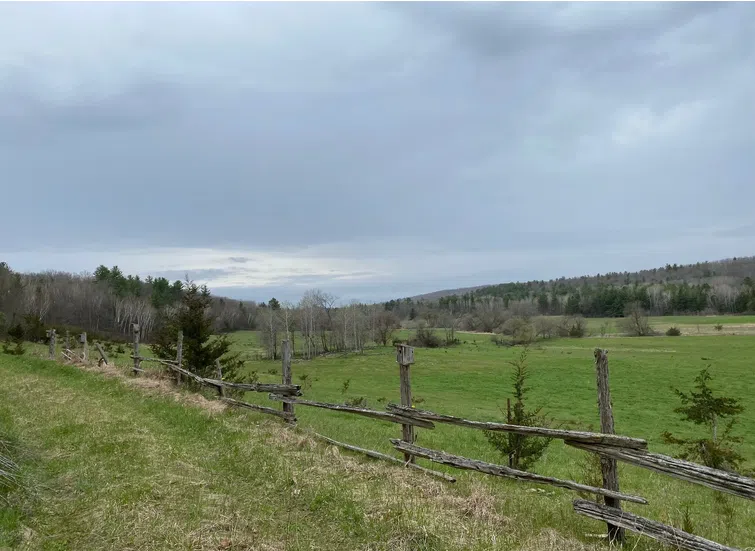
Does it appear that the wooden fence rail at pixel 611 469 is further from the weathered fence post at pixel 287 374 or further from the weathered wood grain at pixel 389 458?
the weathered fence post at pixel 287 374

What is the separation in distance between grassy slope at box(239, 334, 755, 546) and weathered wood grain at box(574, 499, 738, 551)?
18.7 inches

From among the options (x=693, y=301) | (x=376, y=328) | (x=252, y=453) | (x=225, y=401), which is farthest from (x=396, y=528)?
(x=693, y=301)

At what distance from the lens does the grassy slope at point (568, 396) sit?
8320mm

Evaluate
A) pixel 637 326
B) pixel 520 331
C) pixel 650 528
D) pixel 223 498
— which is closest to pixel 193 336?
pixel 223 498

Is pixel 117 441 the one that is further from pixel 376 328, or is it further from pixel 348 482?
pixel 376 328

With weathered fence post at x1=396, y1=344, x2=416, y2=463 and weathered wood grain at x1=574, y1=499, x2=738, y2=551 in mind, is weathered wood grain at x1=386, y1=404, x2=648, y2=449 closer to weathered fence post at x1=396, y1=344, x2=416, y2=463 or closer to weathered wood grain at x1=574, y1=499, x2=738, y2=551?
weathered fence post at x1=396, y1=344, x2=416, y2=463

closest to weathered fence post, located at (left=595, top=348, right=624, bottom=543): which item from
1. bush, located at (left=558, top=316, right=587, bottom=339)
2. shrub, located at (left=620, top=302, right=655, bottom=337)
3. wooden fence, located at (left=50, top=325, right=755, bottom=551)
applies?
wooden fence, located at (left=50, top=325, right=755, bottom=551)

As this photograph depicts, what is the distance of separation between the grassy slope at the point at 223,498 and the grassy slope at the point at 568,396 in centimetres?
97

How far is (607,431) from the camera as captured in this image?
525 cm

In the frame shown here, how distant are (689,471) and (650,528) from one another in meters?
0.77

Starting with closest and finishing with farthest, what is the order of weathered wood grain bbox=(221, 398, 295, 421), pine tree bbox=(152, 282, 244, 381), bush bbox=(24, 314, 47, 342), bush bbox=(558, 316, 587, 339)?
1. weathered wood grain bbox=(221, 398, 295, 421)
2. pine tree bbox=(152, 282, 244, 381)
3. bush bbox=(24, 314, 47, 342)
4. bush bbox=(558, 316, 587, 339)

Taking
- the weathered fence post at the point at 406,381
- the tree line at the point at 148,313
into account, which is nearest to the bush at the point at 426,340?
the tree line at the point at 148,313

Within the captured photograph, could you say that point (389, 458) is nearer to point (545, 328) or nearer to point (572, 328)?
point (545, 328)

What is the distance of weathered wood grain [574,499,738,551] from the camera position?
437cm
